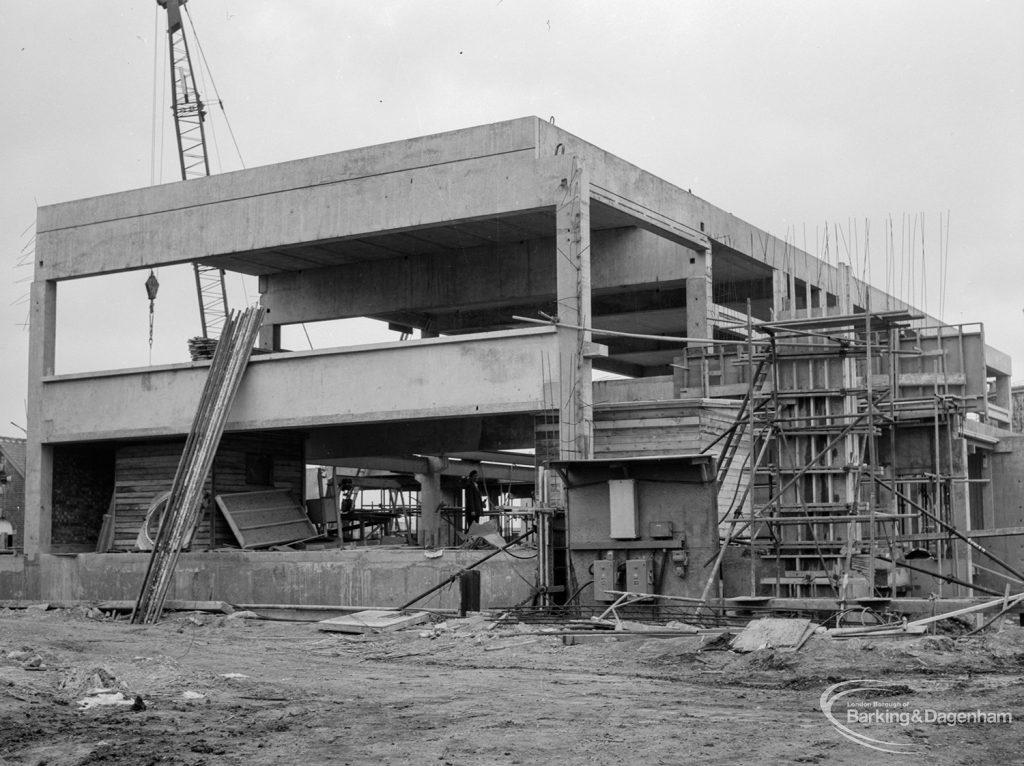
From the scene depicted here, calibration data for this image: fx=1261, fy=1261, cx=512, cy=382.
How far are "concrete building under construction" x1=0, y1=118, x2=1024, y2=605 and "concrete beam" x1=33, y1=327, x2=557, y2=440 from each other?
0.18 feet

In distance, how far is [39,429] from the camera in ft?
96.5

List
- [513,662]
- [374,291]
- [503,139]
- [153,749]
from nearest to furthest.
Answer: [153,749] → [513,662] → [503,139] → [374,291]

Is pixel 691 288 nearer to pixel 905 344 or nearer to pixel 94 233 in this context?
pixel 905 344

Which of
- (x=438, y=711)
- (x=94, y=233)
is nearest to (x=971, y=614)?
(x=438, y=711)

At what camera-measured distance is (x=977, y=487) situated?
104ft

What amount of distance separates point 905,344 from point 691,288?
4.76m

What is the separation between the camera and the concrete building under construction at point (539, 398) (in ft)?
64.1

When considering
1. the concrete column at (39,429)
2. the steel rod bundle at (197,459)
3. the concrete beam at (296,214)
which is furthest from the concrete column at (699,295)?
the concrete column at (39,429)

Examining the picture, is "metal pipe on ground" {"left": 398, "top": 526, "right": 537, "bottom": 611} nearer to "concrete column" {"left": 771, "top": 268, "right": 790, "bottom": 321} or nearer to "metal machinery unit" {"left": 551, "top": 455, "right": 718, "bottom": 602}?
"metal machinery unit" {"left": 551, "top": 455, "right": 718, "bottom": 602}

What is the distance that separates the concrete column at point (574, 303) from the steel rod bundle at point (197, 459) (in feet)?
24.6

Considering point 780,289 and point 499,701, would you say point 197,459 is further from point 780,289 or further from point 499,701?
point 499,701

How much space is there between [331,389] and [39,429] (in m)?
8.38

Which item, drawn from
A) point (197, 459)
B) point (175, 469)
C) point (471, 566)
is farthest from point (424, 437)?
point (471, 566)

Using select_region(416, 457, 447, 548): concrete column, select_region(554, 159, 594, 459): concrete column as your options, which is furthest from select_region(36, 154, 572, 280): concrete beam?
select_region(416, 457, 447, 548): concrete column
